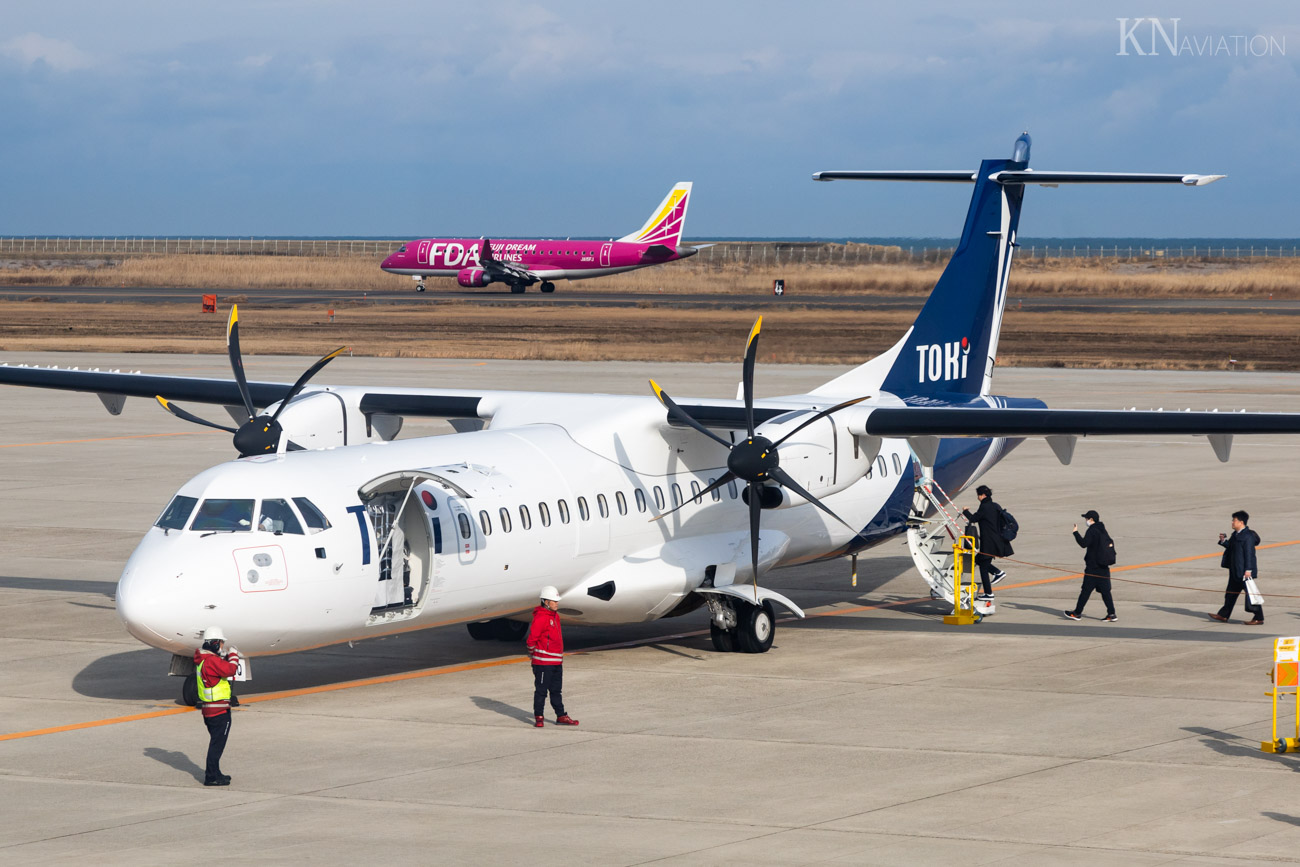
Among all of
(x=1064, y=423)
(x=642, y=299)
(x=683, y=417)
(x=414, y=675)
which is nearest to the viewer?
(x=414, y=675)

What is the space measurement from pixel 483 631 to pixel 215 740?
6968 millimetres

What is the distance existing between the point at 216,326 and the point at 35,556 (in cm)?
5934

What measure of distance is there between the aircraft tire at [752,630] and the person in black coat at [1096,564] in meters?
4.57

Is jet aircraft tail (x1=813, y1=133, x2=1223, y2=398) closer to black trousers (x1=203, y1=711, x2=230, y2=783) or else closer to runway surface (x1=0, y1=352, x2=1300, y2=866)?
runway surface (x1=0, y1=352, x2=1300, y2=866)

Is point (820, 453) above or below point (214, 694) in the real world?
above

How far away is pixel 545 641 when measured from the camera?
52.1 ft

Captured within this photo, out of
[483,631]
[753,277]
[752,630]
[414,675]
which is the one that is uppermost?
[753,277]

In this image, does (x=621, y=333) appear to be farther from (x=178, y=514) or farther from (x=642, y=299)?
(x=178, y=514)

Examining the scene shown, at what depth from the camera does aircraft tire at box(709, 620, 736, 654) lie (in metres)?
20.0

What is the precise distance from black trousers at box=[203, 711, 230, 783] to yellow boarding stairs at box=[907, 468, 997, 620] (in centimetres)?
1145

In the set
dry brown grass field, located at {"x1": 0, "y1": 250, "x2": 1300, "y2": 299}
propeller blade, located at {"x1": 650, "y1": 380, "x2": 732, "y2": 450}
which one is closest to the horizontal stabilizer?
propeller blade, located at {"x1": 650, "y1": 380, "x2": 732, "y2": 450}

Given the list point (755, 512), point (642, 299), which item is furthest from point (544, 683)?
point (642, 299)

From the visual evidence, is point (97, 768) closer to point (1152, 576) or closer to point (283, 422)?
point (283, 422)

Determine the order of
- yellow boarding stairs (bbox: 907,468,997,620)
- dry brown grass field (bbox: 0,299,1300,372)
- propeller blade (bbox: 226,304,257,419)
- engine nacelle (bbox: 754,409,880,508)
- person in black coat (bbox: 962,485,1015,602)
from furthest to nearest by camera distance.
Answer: dry brown grass field (bbox: 0,299,1300,372), yellow boarding stairs (bbox: 907,468,997,620), person in black coat (bbox: 962,485,1015,602), propeller blade (bbox: 226,304,257,419), engine nacelle (bbox: 754,409,880,508)
